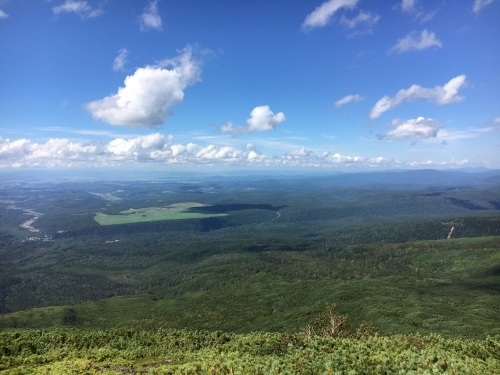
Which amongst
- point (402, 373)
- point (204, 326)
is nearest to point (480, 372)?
point (402, 373)

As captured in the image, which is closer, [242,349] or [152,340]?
[242,349]

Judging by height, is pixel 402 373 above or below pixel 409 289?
above

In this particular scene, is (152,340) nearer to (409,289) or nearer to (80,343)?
(80,343)

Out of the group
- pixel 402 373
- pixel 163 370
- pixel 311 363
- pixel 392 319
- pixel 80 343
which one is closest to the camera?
pixel 402 373

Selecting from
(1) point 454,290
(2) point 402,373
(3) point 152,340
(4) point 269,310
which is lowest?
(4) point 269,310

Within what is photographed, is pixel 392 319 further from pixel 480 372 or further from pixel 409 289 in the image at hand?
pixel 480 372

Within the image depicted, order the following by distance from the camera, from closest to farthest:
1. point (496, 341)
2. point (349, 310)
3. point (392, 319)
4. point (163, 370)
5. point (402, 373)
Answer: point (402, 373) < point (163, 370) < point (496, 341) < point (392, 319) < point (349, 310)
